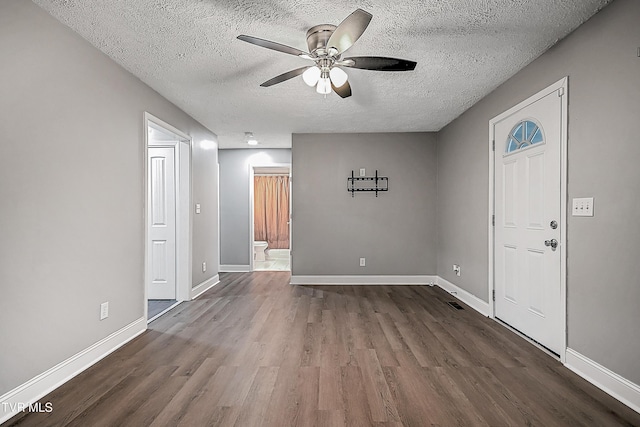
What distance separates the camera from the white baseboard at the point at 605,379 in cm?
188

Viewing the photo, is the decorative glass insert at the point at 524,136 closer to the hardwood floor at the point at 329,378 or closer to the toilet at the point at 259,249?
the hardwood floor at the point at 329,378

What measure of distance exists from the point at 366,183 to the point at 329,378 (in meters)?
3.54

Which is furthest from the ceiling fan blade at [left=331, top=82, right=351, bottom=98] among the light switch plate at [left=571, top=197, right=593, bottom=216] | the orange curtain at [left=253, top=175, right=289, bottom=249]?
the orange curtain at [left=253, top=175, right=289, bottom=249]

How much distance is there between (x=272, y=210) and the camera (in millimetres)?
9688

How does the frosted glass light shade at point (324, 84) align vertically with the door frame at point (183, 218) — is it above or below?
above

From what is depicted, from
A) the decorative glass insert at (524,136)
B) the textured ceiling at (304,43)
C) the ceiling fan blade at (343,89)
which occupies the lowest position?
the decorative glass insert at (524,136)

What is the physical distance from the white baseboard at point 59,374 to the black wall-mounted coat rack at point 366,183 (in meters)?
3.48

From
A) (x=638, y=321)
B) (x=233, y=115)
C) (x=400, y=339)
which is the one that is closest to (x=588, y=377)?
(x=638, y=321)

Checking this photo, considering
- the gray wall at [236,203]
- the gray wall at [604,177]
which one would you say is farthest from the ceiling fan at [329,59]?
the gray wall at [236,203]

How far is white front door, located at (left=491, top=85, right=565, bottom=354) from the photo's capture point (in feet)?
8.42

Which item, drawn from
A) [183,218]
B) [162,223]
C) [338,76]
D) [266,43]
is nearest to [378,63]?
[338,76]

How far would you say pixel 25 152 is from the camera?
195 centimetres

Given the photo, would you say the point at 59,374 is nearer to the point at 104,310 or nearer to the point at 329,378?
the point at 104,310

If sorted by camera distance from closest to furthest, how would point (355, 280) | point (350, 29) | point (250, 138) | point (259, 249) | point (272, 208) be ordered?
1. point (350, 29)
2. point (355, 280)
3. point (250, 138)
4. point (259, 249)
5. point (272, 208)
